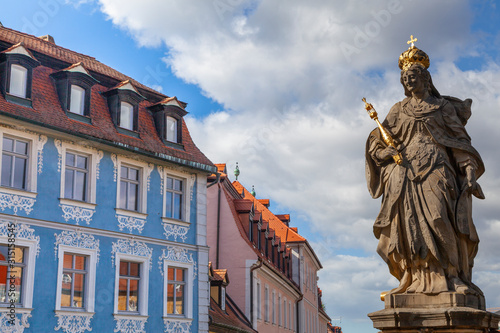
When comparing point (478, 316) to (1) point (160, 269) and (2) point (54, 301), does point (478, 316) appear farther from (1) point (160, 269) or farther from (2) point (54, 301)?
(1) point (160, 269)

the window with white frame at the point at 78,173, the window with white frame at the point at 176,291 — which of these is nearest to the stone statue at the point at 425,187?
the window with white frame at the point at 78,173

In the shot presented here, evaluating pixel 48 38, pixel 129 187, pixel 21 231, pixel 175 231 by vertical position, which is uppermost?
pixel 48 38

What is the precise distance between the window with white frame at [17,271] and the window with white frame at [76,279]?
3.05ft

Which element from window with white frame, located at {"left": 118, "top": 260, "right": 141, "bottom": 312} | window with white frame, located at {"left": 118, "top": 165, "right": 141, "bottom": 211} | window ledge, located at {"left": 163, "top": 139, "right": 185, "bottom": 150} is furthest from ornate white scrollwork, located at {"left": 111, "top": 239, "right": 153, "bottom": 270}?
window ledge, located at {"left": 163, "top": 139, "right": 185, "bottom": 150}

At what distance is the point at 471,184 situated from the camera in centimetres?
687

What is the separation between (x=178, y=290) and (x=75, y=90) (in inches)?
288

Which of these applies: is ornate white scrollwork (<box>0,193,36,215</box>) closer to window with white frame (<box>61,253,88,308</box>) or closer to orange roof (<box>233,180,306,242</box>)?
window with white frame (<box>61,253,88,308</box>)

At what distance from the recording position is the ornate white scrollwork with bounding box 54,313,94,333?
1916cm

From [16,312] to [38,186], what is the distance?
3.44 metres

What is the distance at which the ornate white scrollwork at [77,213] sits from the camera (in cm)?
1997

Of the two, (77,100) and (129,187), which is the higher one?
(77,100)

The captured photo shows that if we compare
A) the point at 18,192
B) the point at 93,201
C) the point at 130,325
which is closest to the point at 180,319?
the point at 130,325

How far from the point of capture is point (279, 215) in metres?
49.8

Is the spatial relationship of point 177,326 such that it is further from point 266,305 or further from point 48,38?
point 266,305
